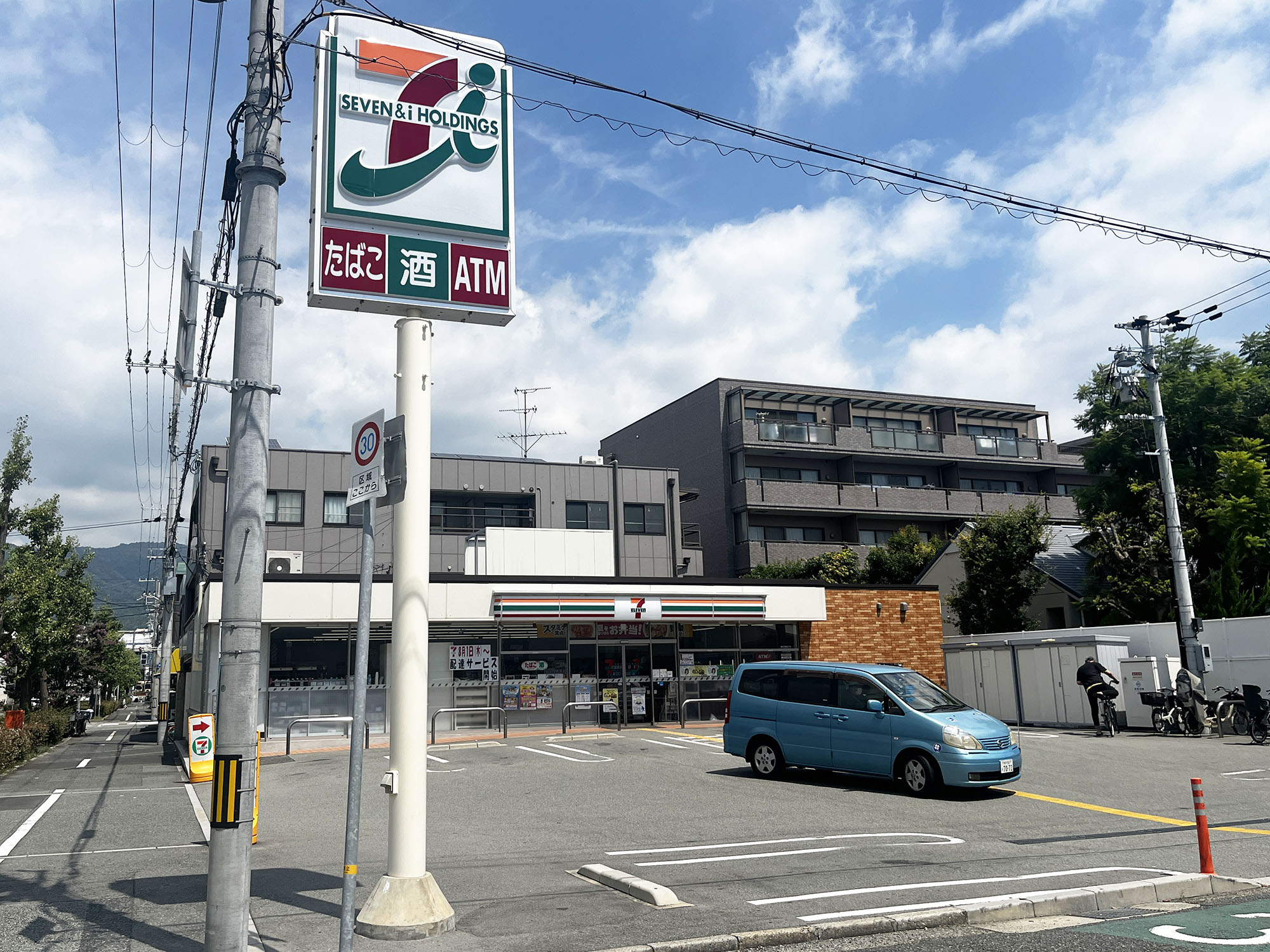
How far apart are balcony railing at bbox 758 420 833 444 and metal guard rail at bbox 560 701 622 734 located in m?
19.9

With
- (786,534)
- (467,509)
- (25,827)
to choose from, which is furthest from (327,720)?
(786,534)

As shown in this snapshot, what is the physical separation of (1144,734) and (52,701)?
4673cm

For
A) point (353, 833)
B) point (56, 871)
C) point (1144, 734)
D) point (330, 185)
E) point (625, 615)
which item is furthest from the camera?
point (625, 615)

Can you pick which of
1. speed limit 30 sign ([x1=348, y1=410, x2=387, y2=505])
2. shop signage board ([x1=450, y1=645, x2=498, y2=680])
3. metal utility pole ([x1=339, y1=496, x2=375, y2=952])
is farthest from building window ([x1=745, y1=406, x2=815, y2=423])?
metal utility pole ([x1=339, y1=496, x2=375, y2=952])

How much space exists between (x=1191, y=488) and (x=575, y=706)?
20146mm

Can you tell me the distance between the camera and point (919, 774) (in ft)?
43.5

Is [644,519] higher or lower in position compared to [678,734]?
higher

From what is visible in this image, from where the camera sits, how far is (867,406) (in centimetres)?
4597

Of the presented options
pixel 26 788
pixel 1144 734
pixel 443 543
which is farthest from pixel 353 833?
pixel 443 543

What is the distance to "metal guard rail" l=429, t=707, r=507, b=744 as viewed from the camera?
21.6 meters

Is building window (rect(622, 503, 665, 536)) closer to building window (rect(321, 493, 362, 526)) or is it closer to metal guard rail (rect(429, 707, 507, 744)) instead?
building window (rect(321, 493, 362, 526))

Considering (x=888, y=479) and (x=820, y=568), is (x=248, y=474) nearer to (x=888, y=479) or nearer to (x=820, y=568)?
(x=820, y=568)

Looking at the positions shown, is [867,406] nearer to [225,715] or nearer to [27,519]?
[27,519]

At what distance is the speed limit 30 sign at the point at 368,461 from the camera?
580 cm
